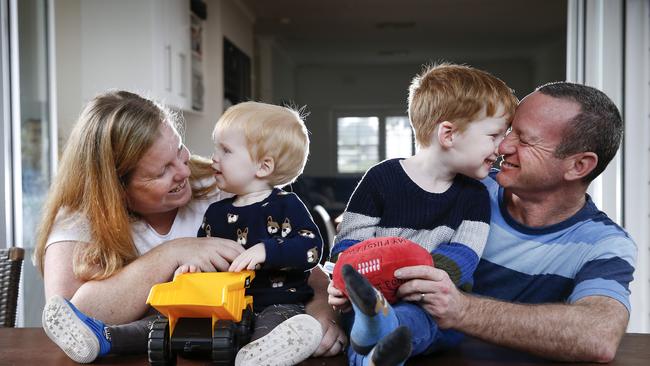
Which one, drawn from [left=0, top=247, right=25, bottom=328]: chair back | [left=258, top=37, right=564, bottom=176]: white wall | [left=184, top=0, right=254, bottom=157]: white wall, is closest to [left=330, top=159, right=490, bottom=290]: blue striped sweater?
[left=0, top=247, right=25, bottom=328]: chair back

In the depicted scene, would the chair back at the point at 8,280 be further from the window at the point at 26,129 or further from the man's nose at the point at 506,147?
the man's nose at the point at 506,147

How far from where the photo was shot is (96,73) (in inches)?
177

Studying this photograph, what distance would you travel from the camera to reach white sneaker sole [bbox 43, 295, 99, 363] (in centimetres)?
131

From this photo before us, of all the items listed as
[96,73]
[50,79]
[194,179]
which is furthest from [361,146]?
[194,179]

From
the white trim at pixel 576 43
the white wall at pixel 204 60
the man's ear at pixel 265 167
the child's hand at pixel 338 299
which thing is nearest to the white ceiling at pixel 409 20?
the white wall at pixel 204 60

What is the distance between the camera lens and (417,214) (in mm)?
1587

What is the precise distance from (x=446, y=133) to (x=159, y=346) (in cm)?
76

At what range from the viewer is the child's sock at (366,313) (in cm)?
114

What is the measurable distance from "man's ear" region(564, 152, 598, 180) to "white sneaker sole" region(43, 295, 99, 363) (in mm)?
1099

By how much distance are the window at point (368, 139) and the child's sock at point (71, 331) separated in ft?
37.8

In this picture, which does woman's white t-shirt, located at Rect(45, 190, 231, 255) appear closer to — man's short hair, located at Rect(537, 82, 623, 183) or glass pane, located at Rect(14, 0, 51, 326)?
man's short hair, located at Rect(537, 82, 623, 183)

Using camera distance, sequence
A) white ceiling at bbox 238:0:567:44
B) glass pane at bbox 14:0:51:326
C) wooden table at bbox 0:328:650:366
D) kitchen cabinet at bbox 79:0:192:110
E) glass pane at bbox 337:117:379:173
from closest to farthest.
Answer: wooden table at bbox 0:328:650:366, glass pane at bbox 14:0:51:326, kitchen cabinet at bbox 79:0:192:110, white ceiling at bbox 238:0:567:44, glass pane at bbox 337:117:379:173

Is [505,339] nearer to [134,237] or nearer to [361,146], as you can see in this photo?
[134,237]

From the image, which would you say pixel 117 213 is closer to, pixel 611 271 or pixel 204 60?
pixel 611 271
